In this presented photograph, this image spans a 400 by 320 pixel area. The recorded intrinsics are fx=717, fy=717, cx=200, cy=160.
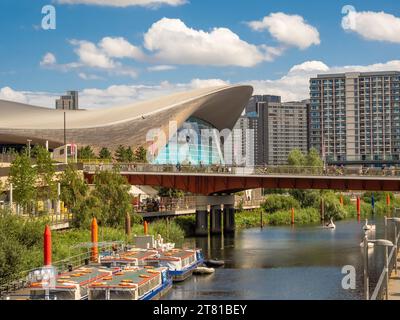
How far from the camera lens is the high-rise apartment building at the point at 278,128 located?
180 m

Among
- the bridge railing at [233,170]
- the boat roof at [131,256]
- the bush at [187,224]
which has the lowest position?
the bush at [187,224]

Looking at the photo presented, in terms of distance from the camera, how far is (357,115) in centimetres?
14075

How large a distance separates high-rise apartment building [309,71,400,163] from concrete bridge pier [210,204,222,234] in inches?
3148

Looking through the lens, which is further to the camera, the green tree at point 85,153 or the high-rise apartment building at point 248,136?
the high-rise apartment building at point 248,136

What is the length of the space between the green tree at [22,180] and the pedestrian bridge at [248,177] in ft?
37.2

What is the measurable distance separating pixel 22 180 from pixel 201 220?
63.8 ft

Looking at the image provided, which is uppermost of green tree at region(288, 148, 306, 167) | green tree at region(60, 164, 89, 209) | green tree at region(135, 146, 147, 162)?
green tree at region(135, 146, 147, 162)

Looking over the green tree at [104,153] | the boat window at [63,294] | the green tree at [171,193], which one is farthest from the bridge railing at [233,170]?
the boat window at [63,294]

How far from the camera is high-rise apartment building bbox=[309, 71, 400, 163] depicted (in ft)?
452

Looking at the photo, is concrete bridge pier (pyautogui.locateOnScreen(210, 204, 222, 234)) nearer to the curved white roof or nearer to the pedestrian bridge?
the pedestrian bridge

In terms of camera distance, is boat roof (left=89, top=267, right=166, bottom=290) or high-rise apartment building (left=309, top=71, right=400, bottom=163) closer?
boat roof (left=89, top=267, right=166, bottom=290)

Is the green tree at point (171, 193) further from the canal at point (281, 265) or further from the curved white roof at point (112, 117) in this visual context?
the canal at point (281, 265)

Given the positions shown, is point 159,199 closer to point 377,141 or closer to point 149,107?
point 149,107

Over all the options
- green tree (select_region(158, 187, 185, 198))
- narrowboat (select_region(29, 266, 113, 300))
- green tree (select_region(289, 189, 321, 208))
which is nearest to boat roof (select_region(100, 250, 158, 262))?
narrowboat (select_region(29, 266, 113, 300))
